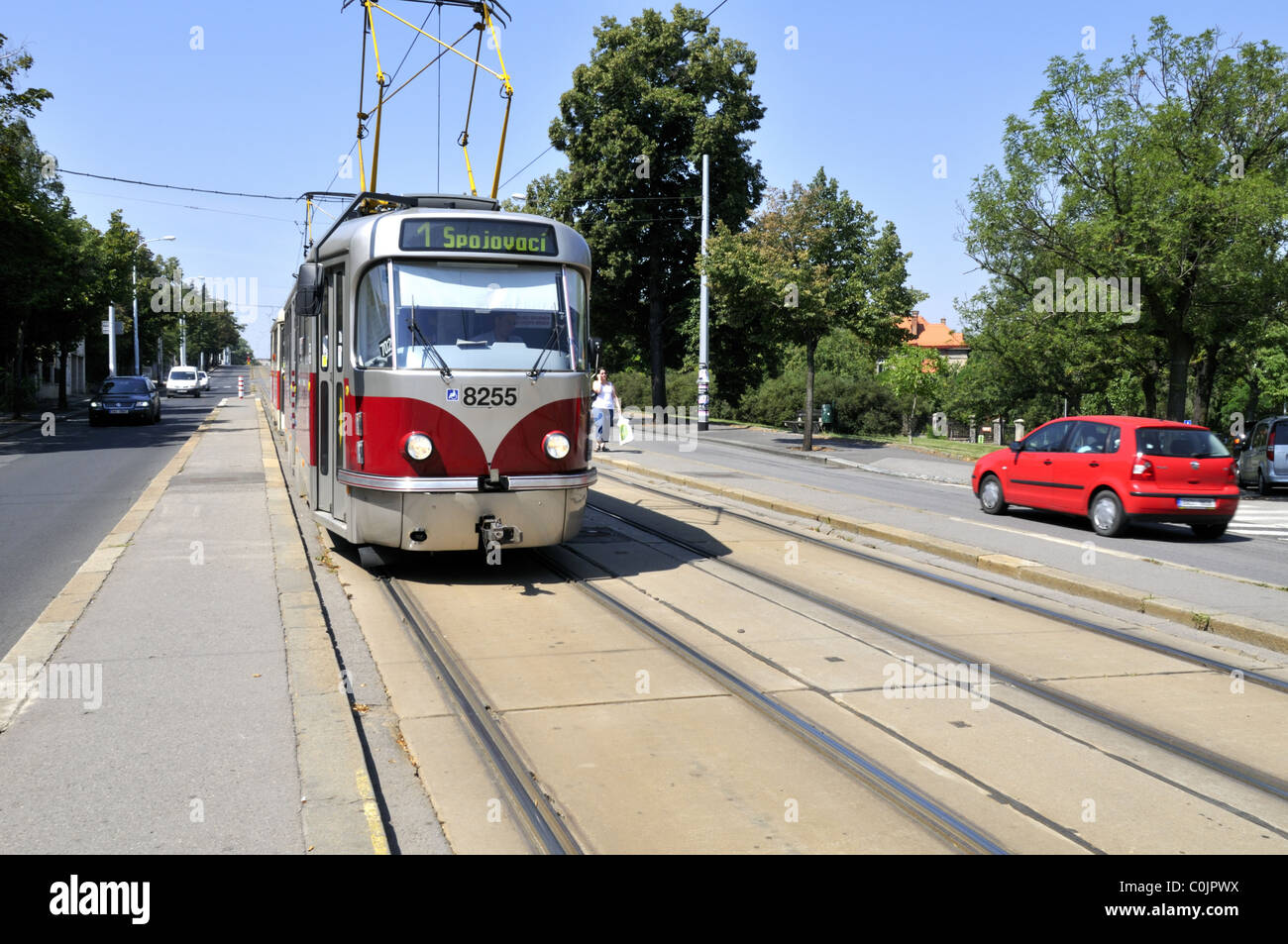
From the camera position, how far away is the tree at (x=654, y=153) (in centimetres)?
4138

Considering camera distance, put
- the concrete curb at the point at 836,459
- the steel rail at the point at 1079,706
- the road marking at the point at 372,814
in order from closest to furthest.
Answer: the road marking at the point at 372,814 → the steel rail at the point at 1079,706 → the concrete curb at the point at 836,459

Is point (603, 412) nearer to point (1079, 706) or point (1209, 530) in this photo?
point (1209, 530)

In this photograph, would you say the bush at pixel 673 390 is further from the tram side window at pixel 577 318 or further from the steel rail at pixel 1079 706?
the steel rail at pixel 1079 706

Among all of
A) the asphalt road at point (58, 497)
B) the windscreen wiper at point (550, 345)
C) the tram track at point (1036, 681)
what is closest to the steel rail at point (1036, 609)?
the tram track at point (1036, 681)

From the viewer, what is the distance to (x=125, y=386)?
118ft

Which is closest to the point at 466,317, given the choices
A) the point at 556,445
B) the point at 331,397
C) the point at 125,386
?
the point at 556,445

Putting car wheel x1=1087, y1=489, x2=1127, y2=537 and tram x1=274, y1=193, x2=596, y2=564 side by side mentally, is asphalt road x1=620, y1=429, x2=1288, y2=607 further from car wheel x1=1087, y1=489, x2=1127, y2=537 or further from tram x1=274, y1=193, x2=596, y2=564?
tram x1=274, y1=193, x2=596, y2=564

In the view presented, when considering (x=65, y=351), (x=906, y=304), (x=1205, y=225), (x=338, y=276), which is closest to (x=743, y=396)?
(x=906, y=304)

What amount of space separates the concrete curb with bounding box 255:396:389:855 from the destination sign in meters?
3.04

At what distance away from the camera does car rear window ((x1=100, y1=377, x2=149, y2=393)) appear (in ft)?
117

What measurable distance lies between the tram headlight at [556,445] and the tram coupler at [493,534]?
0.74 metres

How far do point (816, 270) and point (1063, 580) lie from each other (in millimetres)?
18931
